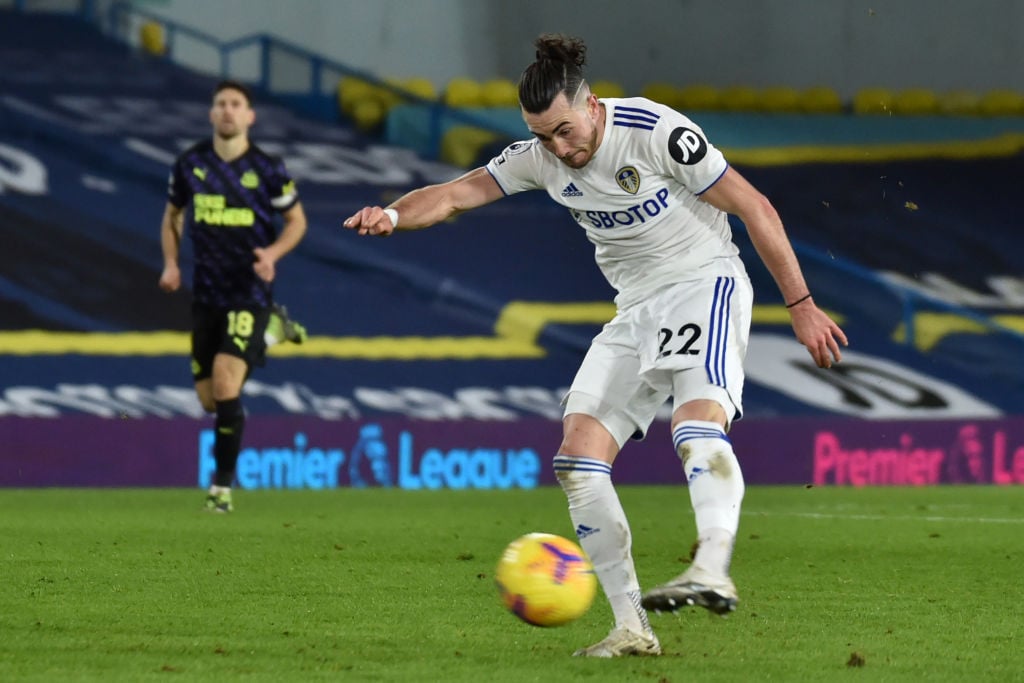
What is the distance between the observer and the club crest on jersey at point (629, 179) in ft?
15.7

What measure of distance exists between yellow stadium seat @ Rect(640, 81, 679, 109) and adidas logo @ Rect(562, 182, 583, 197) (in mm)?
15050

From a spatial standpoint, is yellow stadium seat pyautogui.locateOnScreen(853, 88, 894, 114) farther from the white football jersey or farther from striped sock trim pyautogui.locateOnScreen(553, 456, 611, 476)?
striped sock trim pyautogui.locateOnScreen(553, 456, 611, 476)

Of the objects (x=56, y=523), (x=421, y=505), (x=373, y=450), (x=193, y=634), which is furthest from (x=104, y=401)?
(x=193, y=634)

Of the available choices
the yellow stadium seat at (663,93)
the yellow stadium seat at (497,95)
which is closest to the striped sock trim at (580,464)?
the yellow stadium seat at (497,95)

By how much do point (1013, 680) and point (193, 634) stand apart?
2105 millimetres

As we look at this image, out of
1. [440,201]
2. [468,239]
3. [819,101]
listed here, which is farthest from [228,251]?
[819,101]

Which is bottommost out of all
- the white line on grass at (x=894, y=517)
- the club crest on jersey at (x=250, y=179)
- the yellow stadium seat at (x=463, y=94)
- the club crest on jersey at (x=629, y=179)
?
the white line on grass at (x=894, y=517)

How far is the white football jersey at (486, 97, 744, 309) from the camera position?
15.5 ft

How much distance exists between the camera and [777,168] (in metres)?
20.0

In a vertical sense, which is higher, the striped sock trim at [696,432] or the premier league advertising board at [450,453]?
the striped sock trim at [696,432]

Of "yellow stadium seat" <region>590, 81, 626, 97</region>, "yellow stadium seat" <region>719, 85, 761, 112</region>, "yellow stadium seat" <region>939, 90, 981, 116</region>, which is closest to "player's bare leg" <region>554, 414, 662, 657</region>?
"yellow stadium seat" <region>590, 81, 626, 97</region>

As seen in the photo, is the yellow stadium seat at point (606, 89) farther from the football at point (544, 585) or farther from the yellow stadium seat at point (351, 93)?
the football at point (544, 585)

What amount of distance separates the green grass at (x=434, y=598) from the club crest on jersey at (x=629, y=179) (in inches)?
47.2

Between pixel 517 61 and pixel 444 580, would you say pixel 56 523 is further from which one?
pixel 517 61
